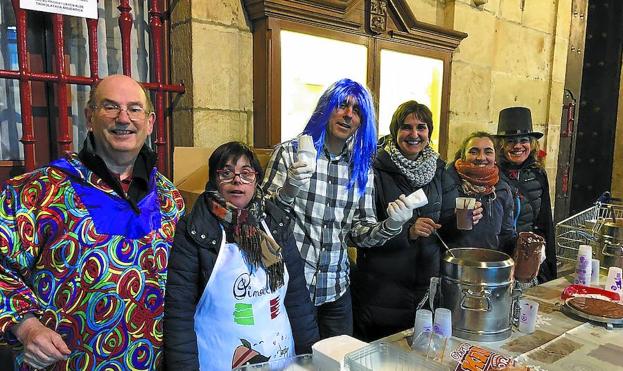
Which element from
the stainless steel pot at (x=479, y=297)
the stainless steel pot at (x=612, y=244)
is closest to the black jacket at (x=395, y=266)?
the stainless steel pot at (x=479, y=297)

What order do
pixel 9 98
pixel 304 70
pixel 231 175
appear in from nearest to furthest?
pixel 231 175
pixel 9 98
pixel 304 70

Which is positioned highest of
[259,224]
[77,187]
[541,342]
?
[77,187]

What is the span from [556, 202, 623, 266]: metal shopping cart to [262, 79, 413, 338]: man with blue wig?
1542 mm

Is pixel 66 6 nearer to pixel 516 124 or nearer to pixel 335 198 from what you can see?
pixel 335 198

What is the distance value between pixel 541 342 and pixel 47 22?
9.65 feet

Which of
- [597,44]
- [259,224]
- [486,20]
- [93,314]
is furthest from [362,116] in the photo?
[597,44]

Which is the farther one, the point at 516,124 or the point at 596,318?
the point at 516,124

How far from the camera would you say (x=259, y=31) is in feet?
10.0

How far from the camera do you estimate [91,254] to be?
1.50 meters

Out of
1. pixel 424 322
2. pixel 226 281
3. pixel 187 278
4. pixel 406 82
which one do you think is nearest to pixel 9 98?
pixel 187 278

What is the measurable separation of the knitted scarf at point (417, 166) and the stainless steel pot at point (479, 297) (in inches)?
25.7

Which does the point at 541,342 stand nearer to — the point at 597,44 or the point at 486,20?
the point at 486,20

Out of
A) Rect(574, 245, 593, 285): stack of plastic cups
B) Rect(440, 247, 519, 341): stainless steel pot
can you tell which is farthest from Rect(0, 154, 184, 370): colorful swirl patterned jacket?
Rect(574, 245, 593, 285): stack of plastic cups

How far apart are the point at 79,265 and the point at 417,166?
1.67 meters
